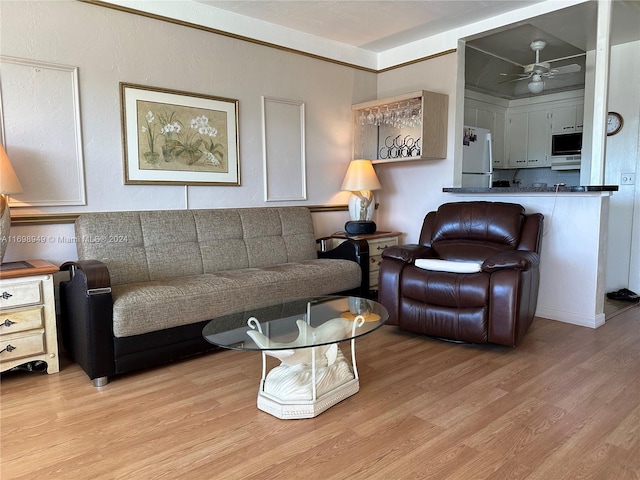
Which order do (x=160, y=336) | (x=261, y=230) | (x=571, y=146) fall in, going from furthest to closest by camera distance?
1. (x=571, y=146)
2. (x=261, y=230)
3. (x=160, y=336)

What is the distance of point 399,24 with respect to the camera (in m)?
3.97

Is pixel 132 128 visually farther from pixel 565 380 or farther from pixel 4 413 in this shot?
pixel 565 380

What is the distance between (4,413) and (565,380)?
2858 millimetres

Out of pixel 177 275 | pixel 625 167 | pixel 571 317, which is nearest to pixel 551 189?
pixel 571 317

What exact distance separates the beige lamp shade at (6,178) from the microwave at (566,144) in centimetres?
593

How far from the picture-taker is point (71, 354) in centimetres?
277

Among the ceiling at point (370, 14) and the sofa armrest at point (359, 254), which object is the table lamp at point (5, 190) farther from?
the sofa armrest at point (359, 254)

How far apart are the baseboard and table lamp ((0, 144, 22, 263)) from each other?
12.5 feet

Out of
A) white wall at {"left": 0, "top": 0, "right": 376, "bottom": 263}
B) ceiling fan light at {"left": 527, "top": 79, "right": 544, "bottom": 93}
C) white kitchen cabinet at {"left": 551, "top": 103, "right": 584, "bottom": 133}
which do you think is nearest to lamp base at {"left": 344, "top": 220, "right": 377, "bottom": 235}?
white wall at {"left": 0, "top": 0, "right": 376, "bottom": 263}

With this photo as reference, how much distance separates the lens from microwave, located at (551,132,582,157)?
5684mm

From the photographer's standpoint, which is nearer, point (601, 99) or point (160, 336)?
point (160, 336)

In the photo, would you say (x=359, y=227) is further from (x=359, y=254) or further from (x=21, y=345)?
(x=21, y=345)

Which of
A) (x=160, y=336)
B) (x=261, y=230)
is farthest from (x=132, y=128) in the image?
(x=160, y=336)

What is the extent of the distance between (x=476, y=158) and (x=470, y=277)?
265 centimetres
